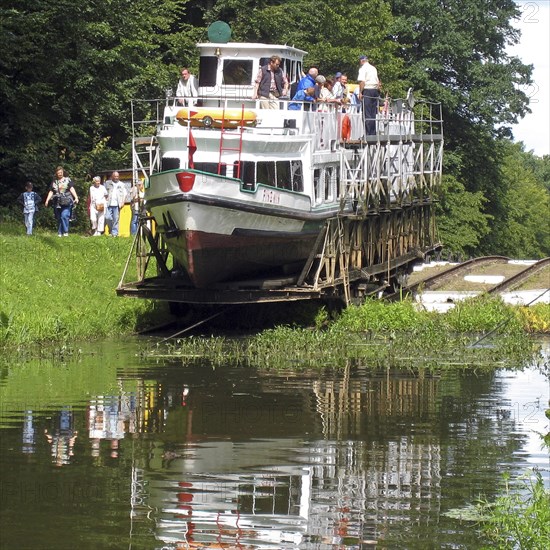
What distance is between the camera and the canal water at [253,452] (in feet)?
37.2

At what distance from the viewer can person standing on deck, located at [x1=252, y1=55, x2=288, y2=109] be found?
28281mm

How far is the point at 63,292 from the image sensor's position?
26.8 metres

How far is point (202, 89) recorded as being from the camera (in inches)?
1161

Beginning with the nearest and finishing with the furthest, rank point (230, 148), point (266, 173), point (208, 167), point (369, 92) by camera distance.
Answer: point (230, 148) → point (208, 167) → point (266, 173) → point (369, 92)

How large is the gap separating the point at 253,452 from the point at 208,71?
1626cm

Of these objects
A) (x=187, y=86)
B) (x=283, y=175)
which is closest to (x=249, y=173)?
(x=283, y=175)

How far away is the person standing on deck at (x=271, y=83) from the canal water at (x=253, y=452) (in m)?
8.25

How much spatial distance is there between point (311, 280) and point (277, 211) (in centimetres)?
192

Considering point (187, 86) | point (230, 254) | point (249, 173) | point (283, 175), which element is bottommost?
point (230, 254)

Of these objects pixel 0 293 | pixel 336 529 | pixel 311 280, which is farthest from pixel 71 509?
pixel 311 280

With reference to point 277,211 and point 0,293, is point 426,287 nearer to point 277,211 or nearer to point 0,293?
point 277,211

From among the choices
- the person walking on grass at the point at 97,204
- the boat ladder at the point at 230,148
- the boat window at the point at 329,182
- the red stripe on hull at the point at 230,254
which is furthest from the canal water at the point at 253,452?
the person walking on grass at the point at 97,204

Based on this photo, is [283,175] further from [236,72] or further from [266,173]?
[236,72]

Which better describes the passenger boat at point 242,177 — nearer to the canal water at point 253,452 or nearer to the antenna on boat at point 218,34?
the antenna on boat at point 218,34
